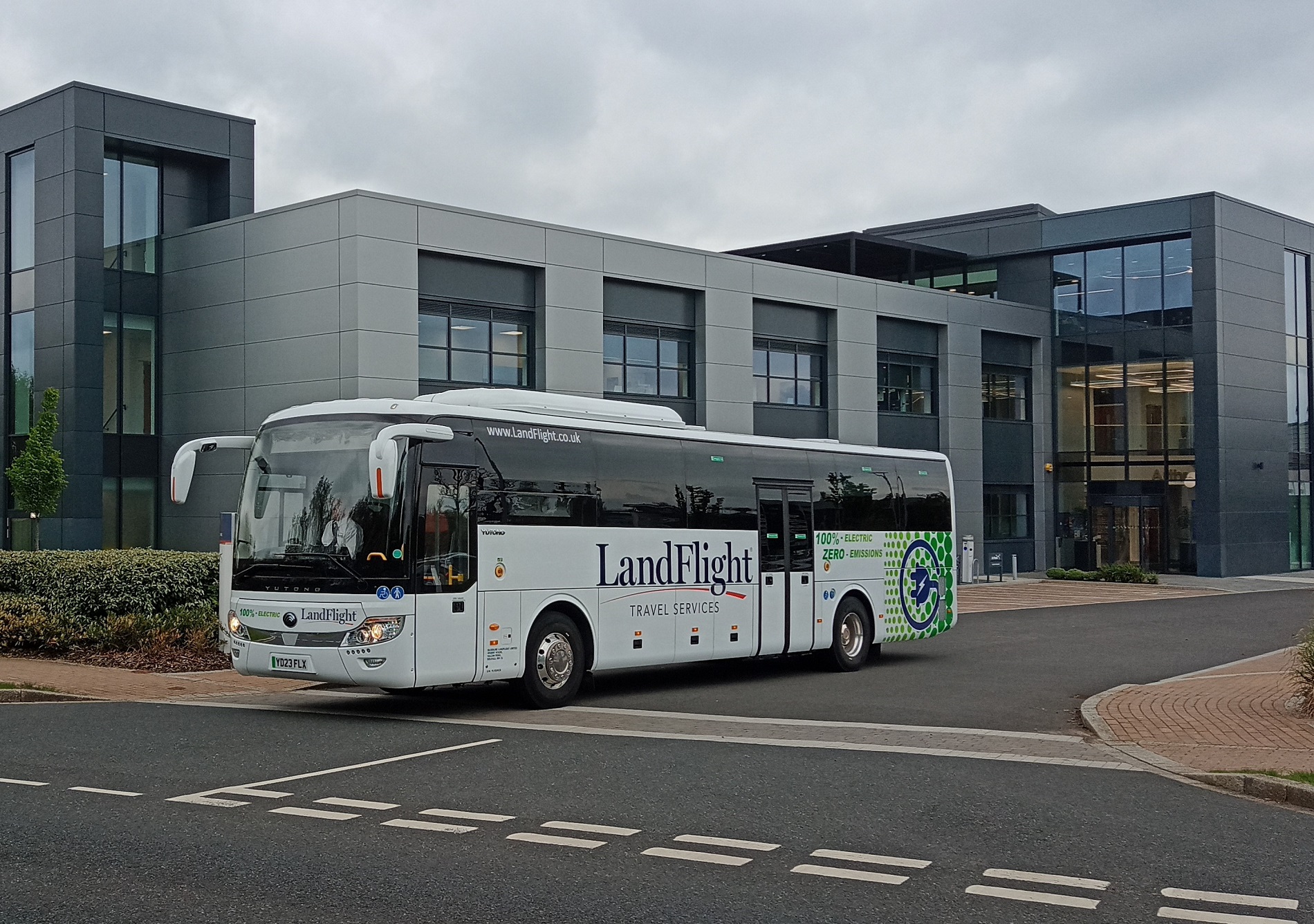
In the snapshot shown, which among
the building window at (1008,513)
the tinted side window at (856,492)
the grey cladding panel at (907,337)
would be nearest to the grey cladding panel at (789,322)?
the grey cladding panel at (907,337)

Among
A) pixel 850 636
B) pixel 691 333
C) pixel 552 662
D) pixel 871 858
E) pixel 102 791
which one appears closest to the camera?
pixel 871 858

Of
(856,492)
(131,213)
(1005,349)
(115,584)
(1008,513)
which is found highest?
(131,213)

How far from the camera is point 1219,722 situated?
1328 centimetres

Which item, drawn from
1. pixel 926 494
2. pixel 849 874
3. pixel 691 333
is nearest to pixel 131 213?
pixel 691 333

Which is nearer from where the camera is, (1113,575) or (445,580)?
(445,580)

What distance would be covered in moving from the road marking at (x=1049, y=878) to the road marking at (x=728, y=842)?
1.31 metres

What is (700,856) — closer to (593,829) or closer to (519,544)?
(593,829)

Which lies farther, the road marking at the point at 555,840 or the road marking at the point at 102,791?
the road marking at the point at 102,791

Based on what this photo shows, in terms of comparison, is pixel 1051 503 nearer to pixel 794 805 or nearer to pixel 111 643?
pixel 111 643

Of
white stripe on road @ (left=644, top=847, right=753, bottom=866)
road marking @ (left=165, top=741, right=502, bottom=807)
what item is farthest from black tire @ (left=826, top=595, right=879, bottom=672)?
white stripe on road @ (left=644, top=847, right=753, bottom=866)

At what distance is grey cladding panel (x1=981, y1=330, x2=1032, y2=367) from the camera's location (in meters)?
44.5

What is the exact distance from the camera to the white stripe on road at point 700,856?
7895mm

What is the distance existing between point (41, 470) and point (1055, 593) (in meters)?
24.8

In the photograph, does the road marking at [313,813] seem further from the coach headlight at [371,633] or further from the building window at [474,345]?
the building window at [474,345]
